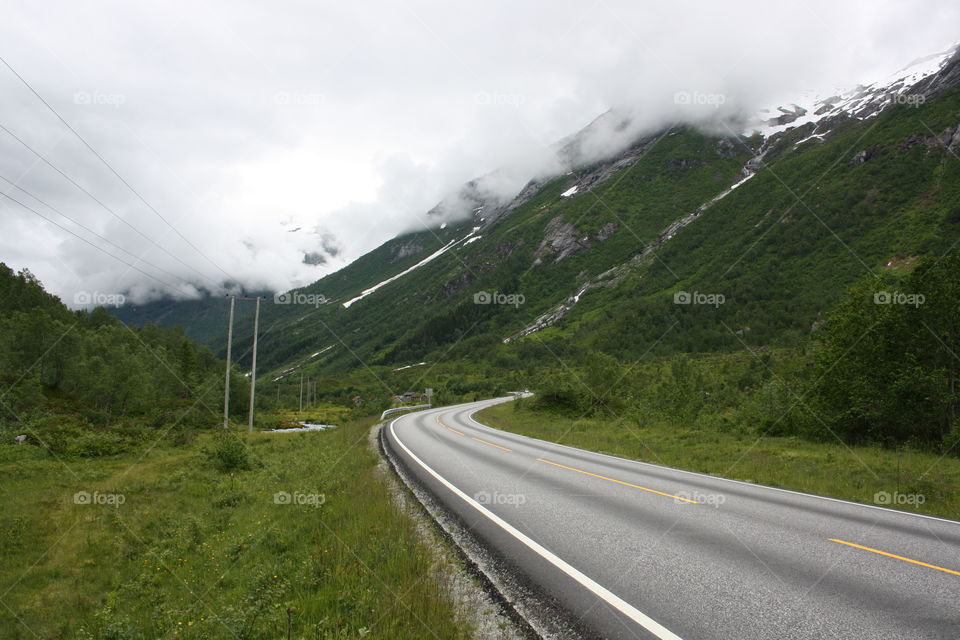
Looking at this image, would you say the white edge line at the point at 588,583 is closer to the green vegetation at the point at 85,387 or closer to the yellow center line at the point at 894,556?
the yellow center line at the point at 894,556

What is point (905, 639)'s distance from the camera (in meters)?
3.89

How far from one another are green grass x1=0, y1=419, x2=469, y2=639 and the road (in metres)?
1.59

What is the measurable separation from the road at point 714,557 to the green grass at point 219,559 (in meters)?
1.59

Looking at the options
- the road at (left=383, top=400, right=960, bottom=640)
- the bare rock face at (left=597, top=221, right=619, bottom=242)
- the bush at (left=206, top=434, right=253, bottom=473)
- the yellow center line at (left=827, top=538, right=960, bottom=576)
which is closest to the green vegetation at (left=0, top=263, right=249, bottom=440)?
the bush at (left=206, top=434, right=253, bottom=473)

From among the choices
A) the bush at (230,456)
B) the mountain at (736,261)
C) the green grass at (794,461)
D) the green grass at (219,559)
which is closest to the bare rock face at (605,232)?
the mountain at (736,261)

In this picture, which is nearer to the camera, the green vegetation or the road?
the road

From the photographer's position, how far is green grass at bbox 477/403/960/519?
1055cm

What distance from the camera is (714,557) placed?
602 cm

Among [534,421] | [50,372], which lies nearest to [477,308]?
[50,372]

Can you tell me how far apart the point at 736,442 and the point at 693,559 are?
49.9ft

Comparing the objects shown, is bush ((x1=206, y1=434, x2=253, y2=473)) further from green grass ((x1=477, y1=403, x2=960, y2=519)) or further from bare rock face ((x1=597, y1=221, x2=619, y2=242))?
bare rock face ((x1=597, y1=221, x2=619, y2=242))

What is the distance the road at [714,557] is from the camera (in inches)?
169

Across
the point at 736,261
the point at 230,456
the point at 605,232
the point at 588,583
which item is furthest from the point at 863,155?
the point at 588,583

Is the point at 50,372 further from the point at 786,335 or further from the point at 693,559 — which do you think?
the point at 786,335
